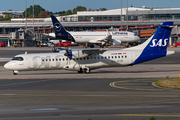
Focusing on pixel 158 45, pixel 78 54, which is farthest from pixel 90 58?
pixel 158 45

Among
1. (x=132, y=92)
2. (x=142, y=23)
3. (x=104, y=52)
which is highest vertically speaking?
(x=142, y=23)

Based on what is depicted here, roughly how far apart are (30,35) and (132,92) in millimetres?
102975

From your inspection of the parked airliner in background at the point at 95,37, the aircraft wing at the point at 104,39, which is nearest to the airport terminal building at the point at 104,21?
the parked airliner in background at the point at 95,37

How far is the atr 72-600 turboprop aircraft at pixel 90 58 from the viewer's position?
3534 centimetres

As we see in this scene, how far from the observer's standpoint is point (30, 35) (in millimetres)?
119312

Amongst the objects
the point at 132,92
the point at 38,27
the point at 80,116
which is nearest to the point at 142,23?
the point at 38,27

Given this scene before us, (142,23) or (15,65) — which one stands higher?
→ (142,23)

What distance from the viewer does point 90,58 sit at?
120 ft

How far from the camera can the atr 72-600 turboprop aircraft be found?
3534 centimetres

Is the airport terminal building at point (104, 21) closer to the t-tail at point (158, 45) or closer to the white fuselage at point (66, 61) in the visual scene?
the white fuselage at point (66, 61)

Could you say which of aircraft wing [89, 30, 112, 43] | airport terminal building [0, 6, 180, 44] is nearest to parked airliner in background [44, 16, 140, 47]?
aircraft wing [89, 30, 112, 43]

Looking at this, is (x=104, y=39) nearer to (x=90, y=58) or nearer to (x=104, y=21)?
(x=90, y=58)

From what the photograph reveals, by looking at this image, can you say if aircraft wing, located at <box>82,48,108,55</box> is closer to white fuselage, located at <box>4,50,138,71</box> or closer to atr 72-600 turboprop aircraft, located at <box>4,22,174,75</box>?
atr 72-600 turboprop aircraft, located at <box>4,22,174,75</box>

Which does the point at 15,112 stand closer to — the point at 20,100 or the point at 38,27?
the point at 20,100
